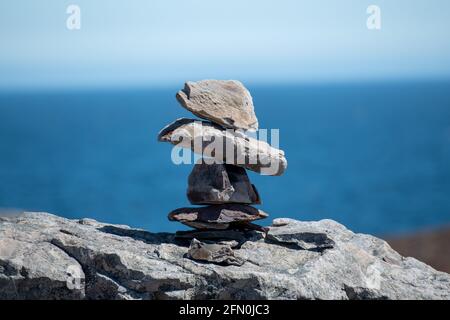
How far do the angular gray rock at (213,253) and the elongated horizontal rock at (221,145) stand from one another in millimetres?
1108

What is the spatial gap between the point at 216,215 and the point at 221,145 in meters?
0.86

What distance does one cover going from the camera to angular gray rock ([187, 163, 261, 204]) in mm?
9242

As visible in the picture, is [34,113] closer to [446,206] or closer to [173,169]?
[173,169]

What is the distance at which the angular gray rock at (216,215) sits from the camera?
30.5 feet

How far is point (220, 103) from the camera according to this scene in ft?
31.1

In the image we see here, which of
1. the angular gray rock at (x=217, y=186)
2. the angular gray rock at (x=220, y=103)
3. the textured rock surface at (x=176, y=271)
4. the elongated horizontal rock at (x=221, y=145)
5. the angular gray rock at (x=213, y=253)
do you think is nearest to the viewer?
the textured rock surface at (x=176, y=271)

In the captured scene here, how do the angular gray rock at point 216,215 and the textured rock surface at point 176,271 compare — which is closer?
the textured rock surface at point 176,271

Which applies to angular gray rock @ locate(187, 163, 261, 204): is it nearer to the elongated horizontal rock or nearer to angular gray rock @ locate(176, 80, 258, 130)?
the elongated horizontal rock

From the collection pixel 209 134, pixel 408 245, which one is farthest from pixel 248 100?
pixel 408 245

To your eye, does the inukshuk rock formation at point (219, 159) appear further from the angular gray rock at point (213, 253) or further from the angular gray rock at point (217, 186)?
the angular gray rock at point (213, 253)

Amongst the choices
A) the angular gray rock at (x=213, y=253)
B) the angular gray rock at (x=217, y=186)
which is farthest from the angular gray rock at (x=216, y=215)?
the angular gray rock at (x=213, y=253)

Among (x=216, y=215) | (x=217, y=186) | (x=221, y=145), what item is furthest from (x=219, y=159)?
(x=216, y=215)

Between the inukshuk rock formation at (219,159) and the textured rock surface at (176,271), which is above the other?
the inukshuk rock formation at (219,159)
